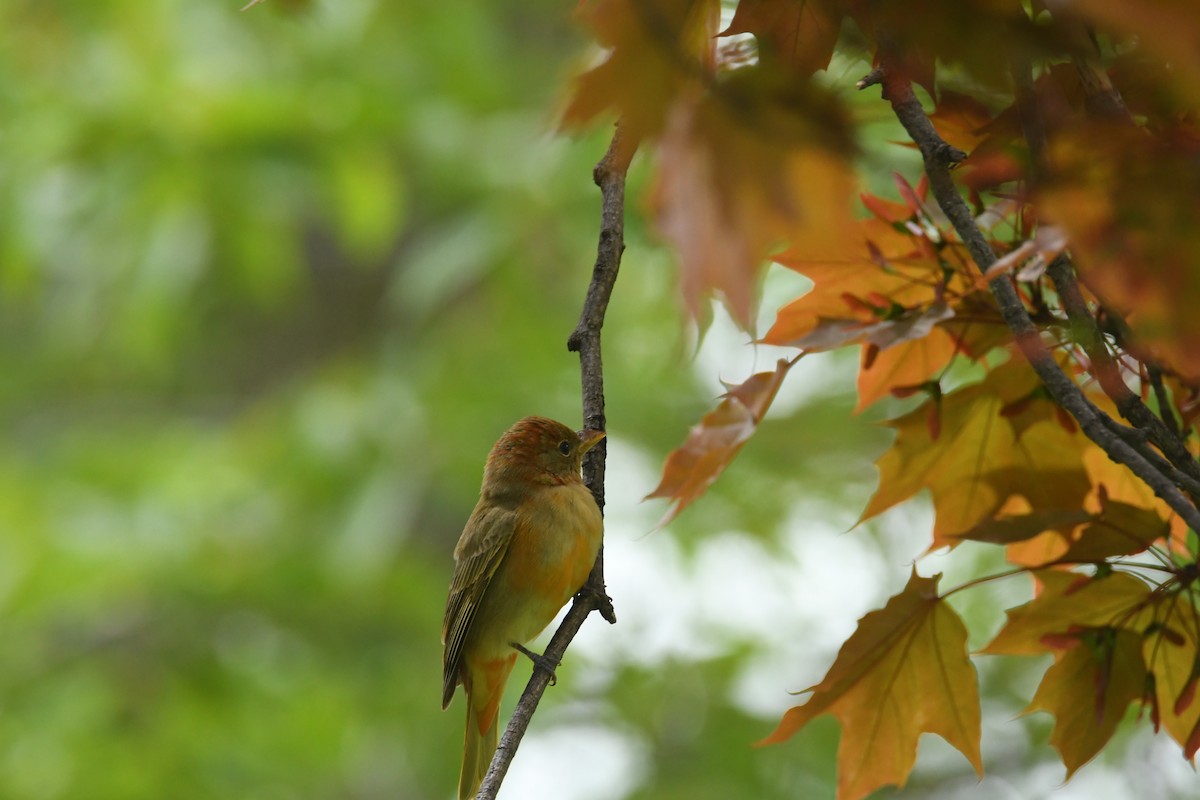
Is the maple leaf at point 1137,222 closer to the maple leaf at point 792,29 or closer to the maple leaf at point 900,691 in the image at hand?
the maple leaf at point 792,29

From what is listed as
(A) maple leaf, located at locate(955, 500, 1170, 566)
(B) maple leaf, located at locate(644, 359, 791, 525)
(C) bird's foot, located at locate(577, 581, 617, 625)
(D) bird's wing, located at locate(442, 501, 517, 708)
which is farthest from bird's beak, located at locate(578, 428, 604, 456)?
(D) bird's wing, located at locate(442, 501, 517, 708)

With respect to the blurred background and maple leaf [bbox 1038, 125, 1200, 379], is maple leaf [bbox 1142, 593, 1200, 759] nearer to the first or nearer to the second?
maple leaf [bbox 1038, 125, 1200, 379]

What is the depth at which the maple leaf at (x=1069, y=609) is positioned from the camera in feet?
4.95

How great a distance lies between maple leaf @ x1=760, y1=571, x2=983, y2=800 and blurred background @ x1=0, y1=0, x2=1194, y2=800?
13.1 feet

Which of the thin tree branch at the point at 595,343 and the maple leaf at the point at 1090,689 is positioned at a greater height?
the thin tree branch at the point at 595,343

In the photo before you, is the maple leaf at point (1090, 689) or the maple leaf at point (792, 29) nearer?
the maple leaf at point (792, 29)

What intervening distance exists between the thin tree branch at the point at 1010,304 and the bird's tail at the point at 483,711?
76.9 inches

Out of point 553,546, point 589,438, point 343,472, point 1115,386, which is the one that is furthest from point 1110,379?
point 343,472

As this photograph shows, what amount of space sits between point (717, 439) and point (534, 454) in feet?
4.81

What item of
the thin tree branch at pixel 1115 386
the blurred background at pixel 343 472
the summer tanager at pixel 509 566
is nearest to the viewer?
the thin tree branch at pixel 1115 386

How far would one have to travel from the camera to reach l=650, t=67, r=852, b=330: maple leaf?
2.67 feet

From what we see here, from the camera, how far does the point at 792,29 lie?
119 cm

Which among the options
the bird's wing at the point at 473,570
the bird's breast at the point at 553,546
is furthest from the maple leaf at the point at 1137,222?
the bird's wing at the point at 473,570

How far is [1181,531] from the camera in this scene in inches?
67.1
